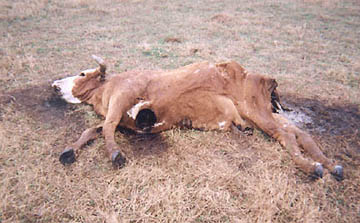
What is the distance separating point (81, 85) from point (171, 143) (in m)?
1.87

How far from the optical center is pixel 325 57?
7281 millimetres

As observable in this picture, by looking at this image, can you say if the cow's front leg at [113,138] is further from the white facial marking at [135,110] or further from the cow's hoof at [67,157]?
the cow's hoof at [67,157]

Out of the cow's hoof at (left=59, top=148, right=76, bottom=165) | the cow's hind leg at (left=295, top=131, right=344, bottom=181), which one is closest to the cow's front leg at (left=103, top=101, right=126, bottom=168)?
the cow's hoof at (left=59, top=148, right=76, bottom=165)

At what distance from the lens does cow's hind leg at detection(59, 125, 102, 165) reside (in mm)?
3299

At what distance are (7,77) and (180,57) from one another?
12.0 feet

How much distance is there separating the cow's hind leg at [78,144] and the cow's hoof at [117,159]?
0.50 meters

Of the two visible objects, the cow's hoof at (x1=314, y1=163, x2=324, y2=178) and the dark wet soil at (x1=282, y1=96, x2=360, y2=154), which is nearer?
the cow's hoof at (x1=314, y1=163, x2=324, y2=178)

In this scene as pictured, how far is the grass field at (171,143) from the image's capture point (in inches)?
109

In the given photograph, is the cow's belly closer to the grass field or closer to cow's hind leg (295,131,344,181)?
the grass field

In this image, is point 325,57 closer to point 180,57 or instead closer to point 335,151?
point 180,57

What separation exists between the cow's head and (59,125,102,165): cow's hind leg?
3.11 feet

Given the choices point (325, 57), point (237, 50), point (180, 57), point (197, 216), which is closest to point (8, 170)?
point (197, 216)

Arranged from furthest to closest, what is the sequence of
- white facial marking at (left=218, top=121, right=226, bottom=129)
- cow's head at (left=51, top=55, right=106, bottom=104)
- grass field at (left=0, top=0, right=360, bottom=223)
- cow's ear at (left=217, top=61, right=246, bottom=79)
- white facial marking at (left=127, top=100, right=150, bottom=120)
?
cow's head at (left=51, top=55, right=106, bottom=104), cow's ear at (left=217, top=61, right=246, bottom=79), white facial marking at (left=218, top=121, right=226, bottom=129), white facial marking at (left=127, top=100, right=150, bottom=120), grass field at (left=0, top=0, right=360, bottom=223)

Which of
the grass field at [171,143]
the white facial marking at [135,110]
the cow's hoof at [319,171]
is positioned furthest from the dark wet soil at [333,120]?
the white facial marking at [135,110]
